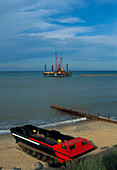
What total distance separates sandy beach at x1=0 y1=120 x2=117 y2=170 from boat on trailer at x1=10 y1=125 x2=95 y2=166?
0.73 meters

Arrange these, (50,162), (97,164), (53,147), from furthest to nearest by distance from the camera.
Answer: (50,162) < (53,147) < (97,164)

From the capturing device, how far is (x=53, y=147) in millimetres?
12188

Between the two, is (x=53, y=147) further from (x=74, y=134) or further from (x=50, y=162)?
(x=74, y=134)

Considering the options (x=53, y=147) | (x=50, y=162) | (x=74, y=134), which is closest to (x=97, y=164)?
(x=53, y=147)

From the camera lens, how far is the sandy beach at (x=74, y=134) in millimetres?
13281

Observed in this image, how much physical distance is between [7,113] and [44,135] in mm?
21257

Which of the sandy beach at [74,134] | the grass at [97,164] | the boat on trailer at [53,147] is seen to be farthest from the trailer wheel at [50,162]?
the grass at [97,164]

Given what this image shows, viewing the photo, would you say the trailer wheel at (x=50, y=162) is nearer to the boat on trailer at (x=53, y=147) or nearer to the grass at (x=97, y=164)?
the boat on trailer at (x=53, y=147)

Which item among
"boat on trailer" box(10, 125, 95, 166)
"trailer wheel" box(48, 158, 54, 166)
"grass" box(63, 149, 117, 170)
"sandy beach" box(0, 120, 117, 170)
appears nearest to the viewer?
"grass" box(63, 149, 117, 170)

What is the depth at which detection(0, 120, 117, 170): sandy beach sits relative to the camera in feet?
43.6

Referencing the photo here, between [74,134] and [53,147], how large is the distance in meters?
7.98

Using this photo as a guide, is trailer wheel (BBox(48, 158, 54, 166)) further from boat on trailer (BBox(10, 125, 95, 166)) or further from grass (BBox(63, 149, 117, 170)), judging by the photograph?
grass (BBox(63, 149, 117, 170))

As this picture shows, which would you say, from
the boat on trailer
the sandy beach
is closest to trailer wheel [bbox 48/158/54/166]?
the boat on trailer

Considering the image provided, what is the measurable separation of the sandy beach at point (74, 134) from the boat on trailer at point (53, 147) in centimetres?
73
